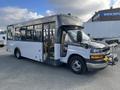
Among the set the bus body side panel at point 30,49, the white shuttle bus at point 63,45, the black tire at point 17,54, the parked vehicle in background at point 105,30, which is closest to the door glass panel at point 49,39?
the white shuttle bus at point 63,45

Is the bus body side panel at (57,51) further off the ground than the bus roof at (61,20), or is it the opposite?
the bus roof at (61,20)

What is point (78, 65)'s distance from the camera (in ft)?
23.8

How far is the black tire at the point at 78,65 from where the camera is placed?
7070 millimetres

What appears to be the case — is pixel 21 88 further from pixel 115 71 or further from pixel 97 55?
pixel 115 71

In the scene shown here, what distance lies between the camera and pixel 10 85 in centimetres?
586

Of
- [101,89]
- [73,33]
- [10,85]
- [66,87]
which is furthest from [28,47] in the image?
[101,89]

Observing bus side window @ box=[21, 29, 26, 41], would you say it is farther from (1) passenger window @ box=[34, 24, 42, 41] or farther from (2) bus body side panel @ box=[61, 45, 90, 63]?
(2) bus body side panel @ box=[61, 45, 90, 63]

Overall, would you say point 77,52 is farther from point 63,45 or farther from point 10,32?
point 10,32

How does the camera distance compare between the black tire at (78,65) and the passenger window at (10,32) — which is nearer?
the black tire at (78,65)

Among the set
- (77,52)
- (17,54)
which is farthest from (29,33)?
(77,52)

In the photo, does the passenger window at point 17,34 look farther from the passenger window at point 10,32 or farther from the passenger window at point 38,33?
the passenger window at point 38,33

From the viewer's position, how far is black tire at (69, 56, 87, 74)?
707 cm

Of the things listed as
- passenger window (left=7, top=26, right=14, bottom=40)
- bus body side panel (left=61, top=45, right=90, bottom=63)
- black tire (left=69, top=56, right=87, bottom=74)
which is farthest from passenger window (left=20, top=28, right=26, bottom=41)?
black tire (left=69, top=56, right=87, bottom=74)

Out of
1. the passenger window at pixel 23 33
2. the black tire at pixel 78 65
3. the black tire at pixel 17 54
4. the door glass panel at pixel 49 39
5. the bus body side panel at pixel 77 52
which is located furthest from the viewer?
the black tire at pixel 17 54
